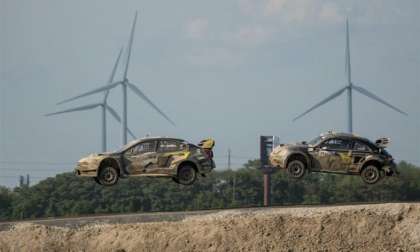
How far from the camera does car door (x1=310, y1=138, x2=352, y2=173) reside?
35562mm

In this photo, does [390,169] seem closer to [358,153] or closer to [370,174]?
[370,174]

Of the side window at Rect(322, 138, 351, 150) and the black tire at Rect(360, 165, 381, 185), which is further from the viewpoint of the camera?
the side window at Rect(322, 138, 351, 150)

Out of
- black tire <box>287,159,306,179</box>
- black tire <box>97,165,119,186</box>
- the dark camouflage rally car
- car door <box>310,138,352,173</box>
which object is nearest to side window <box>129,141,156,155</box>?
black tire <box>97,165,119,186</box>

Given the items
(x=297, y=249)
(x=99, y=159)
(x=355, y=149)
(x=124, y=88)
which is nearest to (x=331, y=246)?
(x=297, y=249)

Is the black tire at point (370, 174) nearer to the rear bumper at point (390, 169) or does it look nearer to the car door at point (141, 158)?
the rear bumper at point (390, 169)

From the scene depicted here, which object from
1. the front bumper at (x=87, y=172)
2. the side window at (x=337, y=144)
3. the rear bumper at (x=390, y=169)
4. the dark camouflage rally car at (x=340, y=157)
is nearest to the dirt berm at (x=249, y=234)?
the rear bumper at (x=390, y=169)

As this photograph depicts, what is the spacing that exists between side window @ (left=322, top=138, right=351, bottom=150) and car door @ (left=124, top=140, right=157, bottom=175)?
7.32 m

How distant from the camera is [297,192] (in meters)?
77.9

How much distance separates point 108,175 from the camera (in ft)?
109

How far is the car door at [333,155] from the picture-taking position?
35562 mm

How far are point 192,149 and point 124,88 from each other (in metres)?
22.0

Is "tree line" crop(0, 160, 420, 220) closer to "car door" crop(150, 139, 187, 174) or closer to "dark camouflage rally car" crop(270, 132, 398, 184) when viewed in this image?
"dark camouflage rally car" crop(270, 132, 398, 184)

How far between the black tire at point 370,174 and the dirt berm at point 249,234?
1.51 metres

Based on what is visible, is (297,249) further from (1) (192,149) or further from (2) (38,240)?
(2) (38,240)
